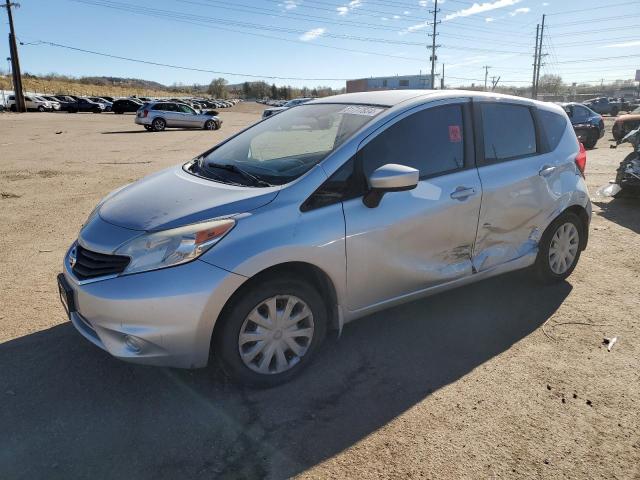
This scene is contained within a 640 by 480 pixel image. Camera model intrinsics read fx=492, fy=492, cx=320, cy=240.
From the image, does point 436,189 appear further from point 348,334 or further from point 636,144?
point 636,144

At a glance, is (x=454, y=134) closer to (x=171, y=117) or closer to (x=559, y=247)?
(x=559, y=247)

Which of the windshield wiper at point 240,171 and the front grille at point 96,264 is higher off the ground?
the windshield wiper at point 240,171

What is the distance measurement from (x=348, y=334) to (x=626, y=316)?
2360 mm

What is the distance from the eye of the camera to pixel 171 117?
2752 centimetres

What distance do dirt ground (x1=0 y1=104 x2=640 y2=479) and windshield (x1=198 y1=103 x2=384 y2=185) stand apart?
1344 mm

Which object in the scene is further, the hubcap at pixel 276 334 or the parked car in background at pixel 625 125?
the parked car in background at pixel 625 125

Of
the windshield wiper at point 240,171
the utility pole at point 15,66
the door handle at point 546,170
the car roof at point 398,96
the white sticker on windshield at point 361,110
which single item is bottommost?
the door handle at point 546,170

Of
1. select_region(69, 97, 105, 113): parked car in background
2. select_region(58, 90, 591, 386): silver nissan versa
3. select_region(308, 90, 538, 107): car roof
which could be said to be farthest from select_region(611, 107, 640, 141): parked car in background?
select_region(69, 97, 105, 113): parked car in background

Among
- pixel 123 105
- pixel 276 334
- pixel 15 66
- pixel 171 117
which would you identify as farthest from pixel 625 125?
pixel 15 66

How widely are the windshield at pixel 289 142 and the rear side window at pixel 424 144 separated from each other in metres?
0.20

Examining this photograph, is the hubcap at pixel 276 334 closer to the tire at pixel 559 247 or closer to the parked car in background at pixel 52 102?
the tire at pixel 559 247

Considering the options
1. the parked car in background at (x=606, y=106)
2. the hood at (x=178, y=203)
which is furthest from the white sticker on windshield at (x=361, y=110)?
the parked car in background at (x=606, y=106)

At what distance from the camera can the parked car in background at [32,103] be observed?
48.1 metres

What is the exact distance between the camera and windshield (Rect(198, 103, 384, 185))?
3.33m
